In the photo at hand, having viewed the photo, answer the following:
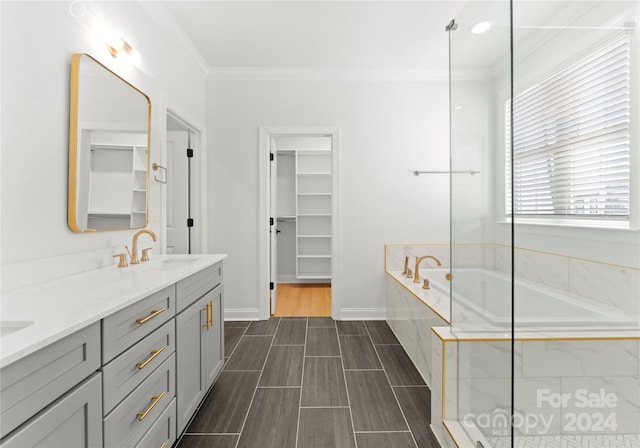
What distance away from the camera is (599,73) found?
1.33 metres

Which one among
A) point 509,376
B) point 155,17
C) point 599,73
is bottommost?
point 509,376

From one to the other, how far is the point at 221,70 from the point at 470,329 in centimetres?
333

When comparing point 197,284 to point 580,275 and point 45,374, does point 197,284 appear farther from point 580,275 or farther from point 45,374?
point 580,275

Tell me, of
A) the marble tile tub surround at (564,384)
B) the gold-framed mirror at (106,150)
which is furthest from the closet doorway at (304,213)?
the marble tile tub surround at (564,384)

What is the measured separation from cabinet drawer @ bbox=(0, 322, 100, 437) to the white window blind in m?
1.52

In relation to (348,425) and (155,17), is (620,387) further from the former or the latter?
(155,17)

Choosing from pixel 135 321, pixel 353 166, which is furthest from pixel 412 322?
pixel 135 321

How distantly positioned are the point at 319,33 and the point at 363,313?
2777 millimetres

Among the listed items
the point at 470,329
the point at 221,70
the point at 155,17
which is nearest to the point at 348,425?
the point at 470,329

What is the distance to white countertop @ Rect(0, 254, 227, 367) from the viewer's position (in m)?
0.71

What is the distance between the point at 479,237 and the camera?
4.22 feet

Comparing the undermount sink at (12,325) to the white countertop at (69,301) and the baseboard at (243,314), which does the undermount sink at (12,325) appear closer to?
the white countertop at (69,301)

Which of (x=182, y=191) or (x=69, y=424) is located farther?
(x=182, y=191)

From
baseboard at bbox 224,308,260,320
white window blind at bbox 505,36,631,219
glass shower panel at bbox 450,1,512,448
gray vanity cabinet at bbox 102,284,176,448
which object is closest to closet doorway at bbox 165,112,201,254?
baseboard at bbox 224,308,260,320
